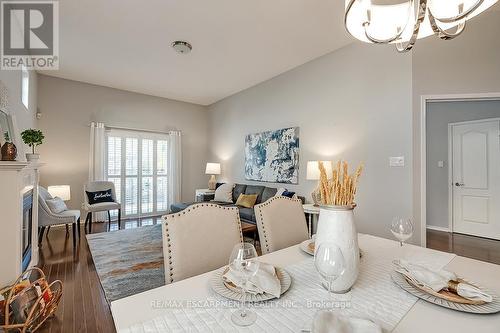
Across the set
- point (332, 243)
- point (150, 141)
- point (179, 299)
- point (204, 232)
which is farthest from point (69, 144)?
point (332, 243)

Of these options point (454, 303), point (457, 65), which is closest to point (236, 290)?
point (454, 303)

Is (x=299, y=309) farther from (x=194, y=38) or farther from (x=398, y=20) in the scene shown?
(x=194, y=38)

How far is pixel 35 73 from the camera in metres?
3.99

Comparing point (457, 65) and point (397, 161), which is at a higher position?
point (457, 65)

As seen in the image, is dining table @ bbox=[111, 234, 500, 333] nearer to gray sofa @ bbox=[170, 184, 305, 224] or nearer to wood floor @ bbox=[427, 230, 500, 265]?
gray sofa @ bbox=[170, 184, 305, 224]

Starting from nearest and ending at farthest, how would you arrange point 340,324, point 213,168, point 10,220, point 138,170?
point 340,324 → point 10,220 → point 138,170 → point 213,168

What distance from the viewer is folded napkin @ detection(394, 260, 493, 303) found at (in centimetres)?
78

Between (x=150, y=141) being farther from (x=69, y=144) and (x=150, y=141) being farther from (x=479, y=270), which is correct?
(x=479, y=270)

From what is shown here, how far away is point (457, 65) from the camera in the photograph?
2574mm

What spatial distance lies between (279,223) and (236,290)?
2.36 feet

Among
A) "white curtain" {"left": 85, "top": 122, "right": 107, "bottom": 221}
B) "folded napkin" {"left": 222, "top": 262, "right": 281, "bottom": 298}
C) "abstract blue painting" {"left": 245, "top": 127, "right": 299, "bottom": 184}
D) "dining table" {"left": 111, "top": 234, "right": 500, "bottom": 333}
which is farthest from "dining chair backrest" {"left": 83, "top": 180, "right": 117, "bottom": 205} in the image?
"folded napkin" {"left": 222, "top": 262, "right": 281, "bottom": 298}

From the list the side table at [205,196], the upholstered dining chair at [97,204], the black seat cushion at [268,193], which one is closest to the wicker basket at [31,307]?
the upholstered dining chair at [97,204]

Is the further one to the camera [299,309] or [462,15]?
[462,15]

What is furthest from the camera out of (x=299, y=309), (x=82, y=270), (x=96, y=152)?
(x=96, y=152)
